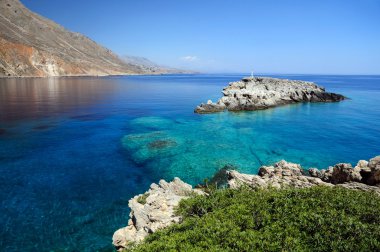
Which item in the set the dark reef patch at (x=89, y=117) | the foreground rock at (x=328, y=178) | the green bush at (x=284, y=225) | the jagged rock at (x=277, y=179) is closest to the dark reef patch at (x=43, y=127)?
the dark reef patch at (x=89, y=117)

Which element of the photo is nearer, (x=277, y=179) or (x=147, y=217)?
(x=147, y=217)

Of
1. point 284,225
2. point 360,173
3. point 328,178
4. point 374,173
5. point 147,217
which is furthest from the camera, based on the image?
Answer: point 328,178

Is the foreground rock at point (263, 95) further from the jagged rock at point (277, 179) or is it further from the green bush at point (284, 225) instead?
the green bush at point (284, 225)

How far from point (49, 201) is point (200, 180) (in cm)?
1317

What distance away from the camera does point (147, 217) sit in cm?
1617

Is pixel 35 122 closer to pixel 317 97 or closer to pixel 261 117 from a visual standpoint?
pixel 261 117

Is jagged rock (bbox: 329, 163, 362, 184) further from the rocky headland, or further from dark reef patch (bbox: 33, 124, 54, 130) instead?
dark reef patch (bbox: 33, 124, 54, 130)

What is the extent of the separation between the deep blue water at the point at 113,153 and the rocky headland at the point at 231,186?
2.76 metres

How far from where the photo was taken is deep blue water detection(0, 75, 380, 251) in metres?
19.0

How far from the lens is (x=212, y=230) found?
11.1m

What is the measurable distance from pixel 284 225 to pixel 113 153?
85.2ft

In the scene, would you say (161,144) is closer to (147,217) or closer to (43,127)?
(147,217)

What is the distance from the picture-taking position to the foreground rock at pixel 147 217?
48.2ft

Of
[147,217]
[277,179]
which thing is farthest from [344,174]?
[147,217]
